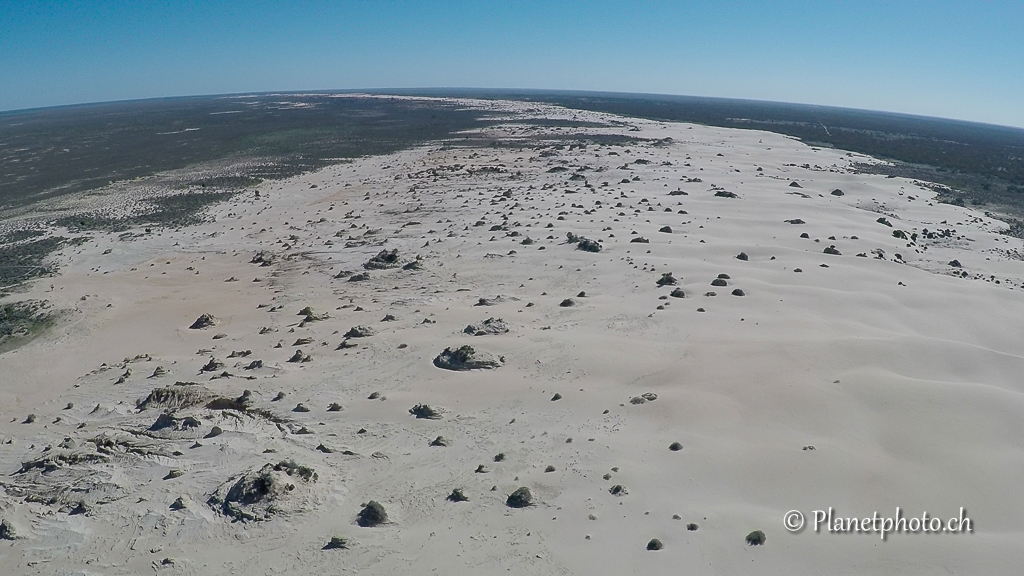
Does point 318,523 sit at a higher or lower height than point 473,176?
lower

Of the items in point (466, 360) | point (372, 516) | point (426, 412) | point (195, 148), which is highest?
point (195, 148)

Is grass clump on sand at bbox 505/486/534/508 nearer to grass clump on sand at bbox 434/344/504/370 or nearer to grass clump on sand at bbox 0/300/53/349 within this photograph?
grass clump on sand at bbox 434/344/504/370

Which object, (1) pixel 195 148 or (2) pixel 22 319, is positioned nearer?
(2) pixel 22 319

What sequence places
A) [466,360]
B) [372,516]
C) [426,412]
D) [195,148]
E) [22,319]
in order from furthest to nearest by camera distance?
[195,148]
[22,319]
[466,360]
[426,412]
[372,516]

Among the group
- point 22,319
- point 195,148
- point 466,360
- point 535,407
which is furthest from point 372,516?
point 195,148

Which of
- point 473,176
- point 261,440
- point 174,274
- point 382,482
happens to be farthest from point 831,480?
point 473,176

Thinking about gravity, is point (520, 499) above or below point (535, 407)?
below

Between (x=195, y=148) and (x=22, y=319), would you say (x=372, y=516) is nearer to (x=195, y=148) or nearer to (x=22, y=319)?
(x=22, y=319)

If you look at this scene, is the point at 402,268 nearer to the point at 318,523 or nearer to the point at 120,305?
the point at 120,305

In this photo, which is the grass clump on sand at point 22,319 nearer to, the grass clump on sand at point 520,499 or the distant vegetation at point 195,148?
the grass clump on sand at point 520,499
